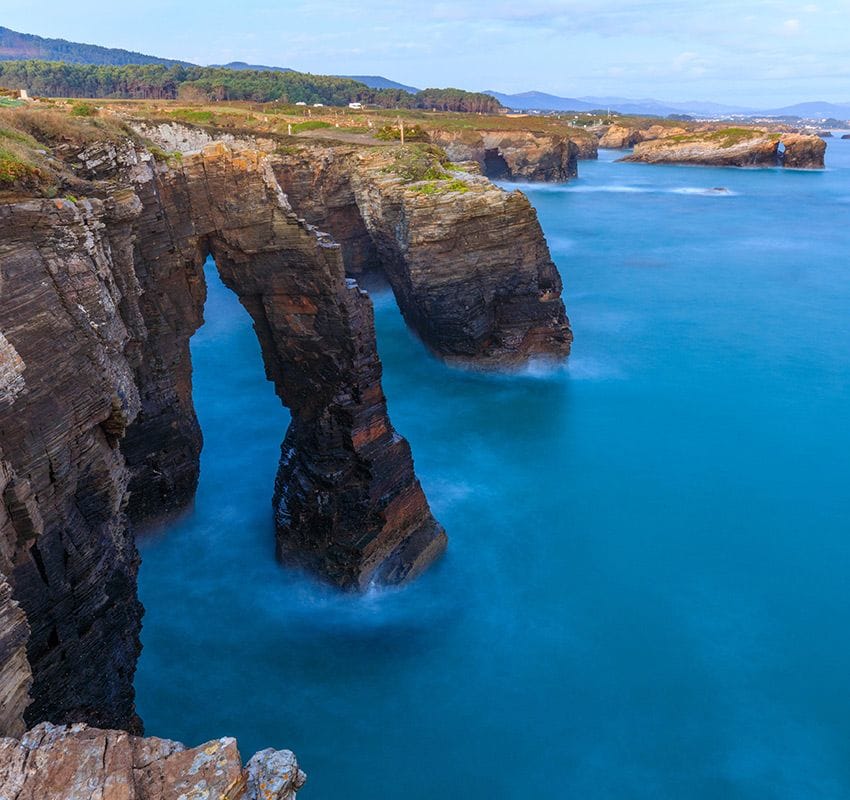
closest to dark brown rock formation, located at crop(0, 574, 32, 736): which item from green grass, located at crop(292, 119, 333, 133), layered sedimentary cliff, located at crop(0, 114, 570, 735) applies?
layered sedimentary cliff, located at crop(0, 114, 570, 735)

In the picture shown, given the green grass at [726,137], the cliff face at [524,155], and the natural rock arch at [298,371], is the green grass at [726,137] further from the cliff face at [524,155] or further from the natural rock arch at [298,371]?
the natural rock arch at [298,371]

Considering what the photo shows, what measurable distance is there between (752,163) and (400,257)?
4729 inches

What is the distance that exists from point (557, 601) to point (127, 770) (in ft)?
53.3

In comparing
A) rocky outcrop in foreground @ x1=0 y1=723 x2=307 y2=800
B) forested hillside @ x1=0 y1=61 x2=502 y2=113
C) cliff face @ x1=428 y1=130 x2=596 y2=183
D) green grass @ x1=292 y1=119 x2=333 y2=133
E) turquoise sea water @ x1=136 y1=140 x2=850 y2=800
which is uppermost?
forested hillside @ x1=0 y1=61 x2=502 y2=113

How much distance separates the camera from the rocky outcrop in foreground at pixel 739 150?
413 ft

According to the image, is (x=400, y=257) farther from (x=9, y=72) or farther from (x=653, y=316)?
(x=9, y=72)

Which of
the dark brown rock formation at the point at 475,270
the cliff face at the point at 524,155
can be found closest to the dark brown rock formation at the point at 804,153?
the cliff face at the point at 524,155

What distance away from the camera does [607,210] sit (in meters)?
83.9

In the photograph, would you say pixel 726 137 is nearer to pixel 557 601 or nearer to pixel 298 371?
pixel 557 601

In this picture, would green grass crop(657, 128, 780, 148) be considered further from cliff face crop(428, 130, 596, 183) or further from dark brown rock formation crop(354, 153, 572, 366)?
dark brown rock formation crop(354, 153, 572, 366)

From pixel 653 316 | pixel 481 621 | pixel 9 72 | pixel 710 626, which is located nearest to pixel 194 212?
pixel 481 621

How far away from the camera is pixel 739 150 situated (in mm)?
128625

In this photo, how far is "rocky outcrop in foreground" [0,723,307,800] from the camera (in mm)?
6328

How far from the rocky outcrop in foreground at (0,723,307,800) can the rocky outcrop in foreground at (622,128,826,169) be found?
475 ft
